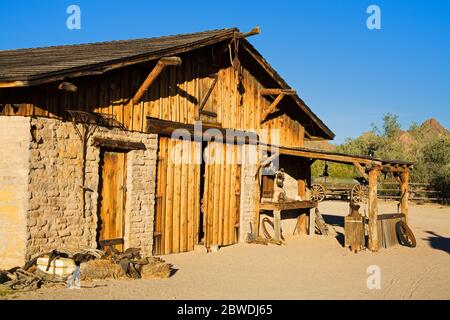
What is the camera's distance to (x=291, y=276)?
1020cm

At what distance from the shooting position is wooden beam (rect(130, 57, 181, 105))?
1084 cm

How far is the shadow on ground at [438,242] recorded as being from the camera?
15203 mm

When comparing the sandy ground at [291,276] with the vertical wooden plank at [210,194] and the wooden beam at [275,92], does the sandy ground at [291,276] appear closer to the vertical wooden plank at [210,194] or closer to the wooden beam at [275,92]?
the vertical wooden plank at [210,194]

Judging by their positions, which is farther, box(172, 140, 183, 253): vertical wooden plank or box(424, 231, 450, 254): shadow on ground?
box(424, 231, 450, 254): shadow on ground

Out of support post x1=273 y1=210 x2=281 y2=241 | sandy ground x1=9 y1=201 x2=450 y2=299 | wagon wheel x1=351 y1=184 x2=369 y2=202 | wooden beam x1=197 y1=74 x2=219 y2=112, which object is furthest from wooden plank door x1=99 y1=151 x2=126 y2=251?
wagon wheel x1=351 y1=184 x2=369 y2=202

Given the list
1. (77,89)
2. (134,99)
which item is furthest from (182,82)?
(77,89)

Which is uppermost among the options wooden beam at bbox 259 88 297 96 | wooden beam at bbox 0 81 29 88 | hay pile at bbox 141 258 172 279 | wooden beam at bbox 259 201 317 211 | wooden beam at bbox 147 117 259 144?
wooden beam at bbox 259 88 297 96

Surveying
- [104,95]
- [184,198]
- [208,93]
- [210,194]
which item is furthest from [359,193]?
[104,95]

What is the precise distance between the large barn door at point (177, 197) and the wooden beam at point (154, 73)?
1314 millimetres

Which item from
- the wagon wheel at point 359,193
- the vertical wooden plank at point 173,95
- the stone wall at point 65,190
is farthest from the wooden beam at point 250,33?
the wagon wheel at point 359,193

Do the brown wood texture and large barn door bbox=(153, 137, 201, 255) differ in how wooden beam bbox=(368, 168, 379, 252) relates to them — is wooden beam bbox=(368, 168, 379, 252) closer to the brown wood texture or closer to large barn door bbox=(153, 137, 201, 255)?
the brown wood texture

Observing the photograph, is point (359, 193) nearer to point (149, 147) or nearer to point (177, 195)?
point (177, 195)

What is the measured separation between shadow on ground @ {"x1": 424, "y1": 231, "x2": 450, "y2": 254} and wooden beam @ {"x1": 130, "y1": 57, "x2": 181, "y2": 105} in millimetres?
9198

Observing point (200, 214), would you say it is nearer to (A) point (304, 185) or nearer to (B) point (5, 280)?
(A) point (304, 185)
